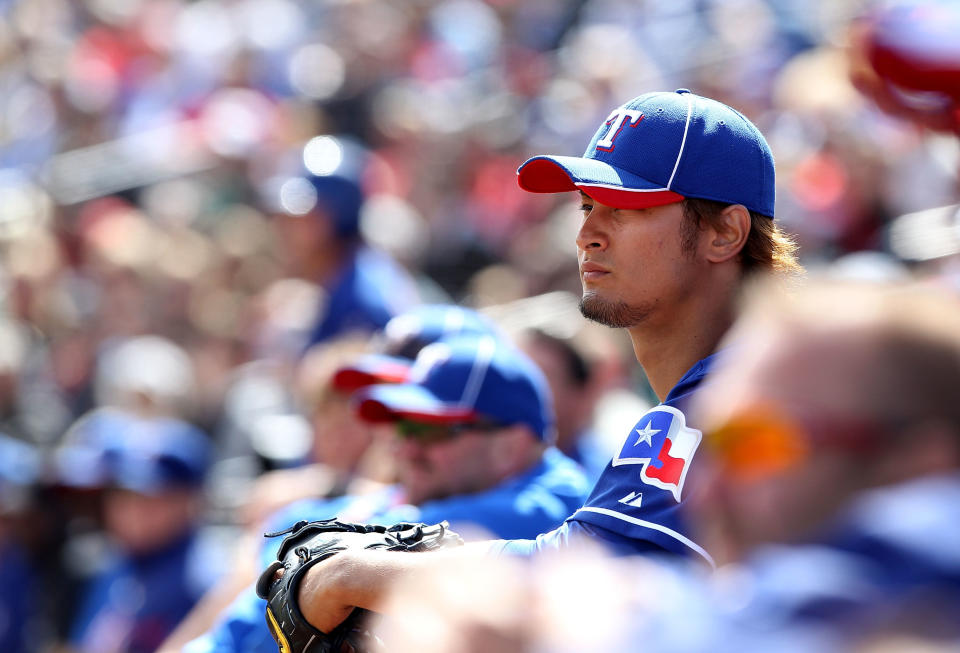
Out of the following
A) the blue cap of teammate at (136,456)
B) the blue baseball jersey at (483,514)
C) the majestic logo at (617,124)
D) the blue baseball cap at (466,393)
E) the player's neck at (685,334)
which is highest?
the majestic logo at (617,124)

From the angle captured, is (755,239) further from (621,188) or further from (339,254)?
(339,254)

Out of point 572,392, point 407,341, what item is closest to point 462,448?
point 407,341

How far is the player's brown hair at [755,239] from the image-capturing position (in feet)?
8.48

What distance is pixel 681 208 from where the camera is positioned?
257 cm

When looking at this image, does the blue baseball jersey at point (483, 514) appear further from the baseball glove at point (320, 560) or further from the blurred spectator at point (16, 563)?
the blurred spectator at point (16, 563)

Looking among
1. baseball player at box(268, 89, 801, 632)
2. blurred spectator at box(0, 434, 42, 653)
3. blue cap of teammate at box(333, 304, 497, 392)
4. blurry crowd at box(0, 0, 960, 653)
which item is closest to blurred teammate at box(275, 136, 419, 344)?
blurry crowd at box(0, 0, 960, 653)

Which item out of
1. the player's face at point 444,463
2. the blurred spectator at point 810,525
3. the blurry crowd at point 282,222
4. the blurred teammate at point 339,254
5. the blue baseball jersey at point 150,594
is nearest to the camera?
the blurred spectator at point 810,525

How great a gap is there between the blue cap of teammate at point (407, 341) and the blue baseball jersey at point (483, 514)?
0.52 meters

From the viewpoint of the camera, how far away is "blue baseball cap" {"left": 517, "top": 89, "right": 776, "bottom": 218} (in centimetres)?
253

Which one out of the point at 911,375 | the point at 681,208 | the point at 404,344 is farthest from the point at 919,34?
the point at 404,344

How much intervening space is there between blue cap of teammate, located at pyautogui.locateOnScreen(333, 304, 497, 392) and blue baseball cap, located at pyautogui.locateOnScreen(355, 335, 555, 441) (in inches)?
9.7

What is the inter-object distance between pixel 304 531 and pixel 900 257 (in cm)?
356

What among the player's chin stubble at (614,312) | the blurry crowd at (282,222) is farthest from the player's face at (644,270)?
the blurry crowd at (282,222)

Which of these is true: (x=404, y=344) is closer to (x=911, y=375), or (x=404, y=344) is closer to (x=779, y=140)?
(x=911, y=375)
